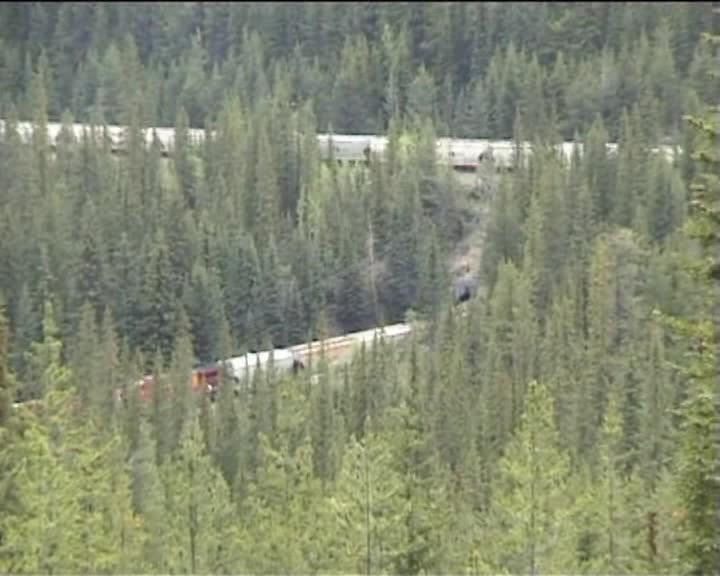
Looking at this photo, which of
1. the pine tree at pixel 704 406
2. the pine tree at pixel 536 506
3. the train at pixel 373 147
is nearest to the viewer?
the pine tree at pixel 704 406

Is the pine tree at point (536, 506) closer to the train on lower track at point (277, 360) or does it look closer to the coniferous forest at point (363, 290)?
the coniferous forest at point (363, 290)

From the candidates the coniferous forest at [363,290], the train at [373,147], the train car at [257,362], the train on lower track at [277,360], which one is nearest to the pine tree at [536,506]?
the coniferous forest at [363,290]

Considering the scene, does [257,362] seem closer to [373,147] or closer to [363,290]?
[363,290]

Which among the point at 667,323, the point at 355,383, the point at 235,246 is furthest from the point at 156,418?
the point at 667,323

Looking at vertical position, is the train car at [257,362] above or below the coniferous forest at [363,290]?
below

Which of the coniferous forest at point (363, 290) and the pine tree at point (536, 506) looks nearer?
the coniferous forest at point (363, 290)

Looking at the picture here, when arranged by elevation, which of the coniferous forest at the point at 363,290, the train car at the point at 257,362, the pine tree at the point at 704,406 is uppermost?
the pine tree at the point at 704,406
